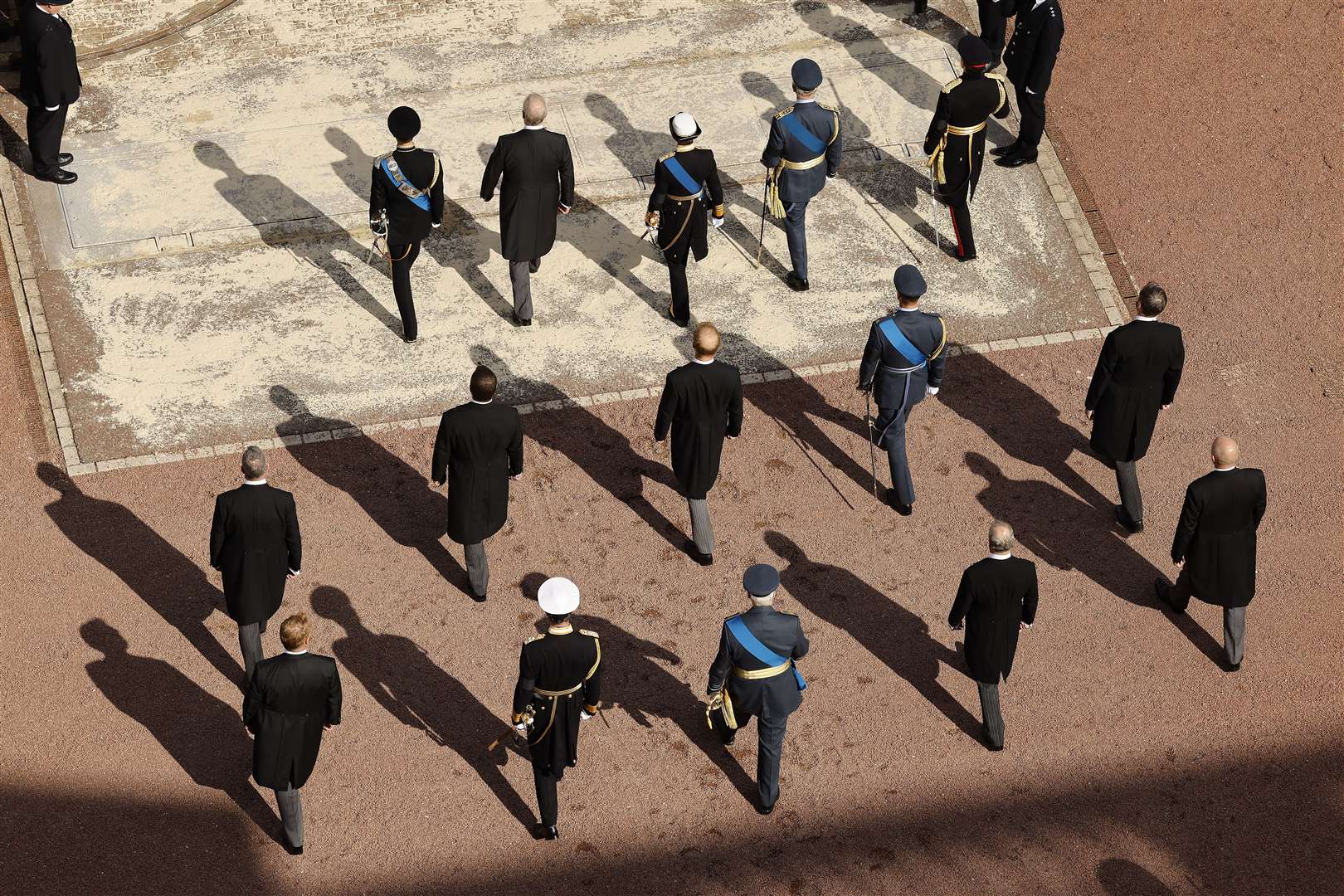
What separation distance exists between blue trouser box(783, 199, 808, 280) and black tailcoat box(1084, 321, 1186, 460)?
9.21 feet

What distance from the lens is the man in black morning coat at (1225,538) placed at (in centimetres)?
1252

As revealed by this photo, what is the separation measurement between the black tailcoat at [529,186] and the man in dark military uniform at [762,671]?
4222 millimetres

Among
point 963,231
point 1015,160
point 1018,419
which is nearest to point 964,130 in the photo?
point 963,231

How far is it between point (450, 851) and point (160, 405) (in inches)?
185

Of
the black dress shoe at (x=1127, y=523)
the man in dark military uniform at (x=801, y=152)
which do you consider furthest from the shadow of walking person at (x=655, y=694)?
the man in dark military uniform at (x=801, y=152)

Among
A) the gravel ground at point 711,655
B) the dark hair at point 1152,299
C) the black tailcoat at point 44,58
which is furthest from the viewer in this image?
the black tailcoat at point 44,58

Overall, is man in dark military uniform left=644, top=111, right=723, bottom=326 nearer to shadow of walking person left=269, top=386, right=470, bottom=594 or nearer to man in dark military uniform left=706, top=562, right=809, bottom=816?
shadow of walking person left=269, top=386, right=470, bottom=594

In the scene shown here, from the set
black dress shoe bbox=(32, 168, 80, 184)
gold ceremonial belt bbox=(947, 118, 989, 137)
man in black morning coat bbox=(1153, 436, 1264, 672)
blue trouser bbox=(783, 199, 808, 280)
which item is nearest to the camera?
man in black morning coat bbox=(1153, 436, 1264, 672)

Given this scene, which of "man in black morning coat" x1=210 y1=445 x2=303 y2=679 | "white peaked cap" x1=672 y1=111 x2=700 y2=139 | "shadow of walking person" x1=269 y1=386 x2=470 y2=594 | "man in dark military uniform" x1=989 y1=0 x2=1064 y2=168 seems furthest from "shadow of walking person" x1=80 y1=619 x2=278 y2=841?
"man in dark military uniform" x1=989 y1=0 x2=1064 y2=168

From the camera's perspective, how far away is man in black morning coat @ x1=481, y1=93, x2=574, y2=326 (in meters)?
Answer: 14.3

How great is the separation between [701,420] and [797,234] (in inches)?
110

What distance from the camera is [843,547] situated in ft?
45.1

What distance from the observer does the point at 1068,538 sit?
13.9 meters

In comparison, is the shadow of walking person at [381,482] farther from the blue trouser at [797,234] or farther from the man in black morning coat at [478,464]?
the blue trouser at [797,234]
